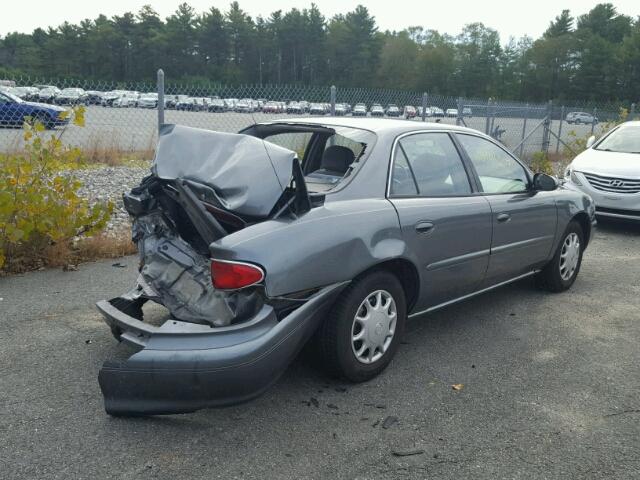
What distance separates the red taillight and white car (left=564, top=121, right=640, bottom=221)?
5.94 m

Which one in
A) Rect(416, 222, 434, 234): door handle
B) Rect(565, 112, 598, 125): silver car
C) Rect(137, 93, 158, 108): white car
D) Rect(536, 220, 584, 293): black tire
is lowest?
Rect(536, 220, 584, 293): black tire

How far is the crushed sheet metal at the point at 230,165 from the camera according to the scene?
3074mm

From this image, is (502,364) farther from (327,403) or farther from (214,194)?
(214,194)

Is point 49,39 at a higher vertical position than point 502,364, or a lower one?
higher

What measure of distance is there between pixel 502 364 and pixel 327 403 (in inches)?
51.6

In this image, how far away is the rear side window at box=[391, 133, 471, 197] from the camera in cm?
378

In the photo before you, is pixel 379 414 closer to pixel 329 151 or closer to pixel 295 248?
pixel 295 248

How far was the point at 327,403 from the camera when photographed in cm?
324

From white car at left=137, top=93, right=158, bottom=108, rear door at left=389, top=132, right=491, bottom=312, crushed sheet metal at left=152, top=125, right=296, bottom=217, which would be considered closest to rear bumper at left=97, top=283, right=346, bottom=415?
crushed sheet metal at left=152, top=125, right=296, bottom=217

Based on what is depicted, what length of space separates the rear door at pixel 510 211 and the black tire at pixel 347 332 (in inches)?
50.1

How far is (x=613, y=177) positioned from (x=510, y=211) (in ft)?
15.0

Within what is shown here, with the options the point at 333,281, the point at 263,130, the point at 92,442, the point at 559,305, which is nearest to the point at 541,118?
the point at 559,305

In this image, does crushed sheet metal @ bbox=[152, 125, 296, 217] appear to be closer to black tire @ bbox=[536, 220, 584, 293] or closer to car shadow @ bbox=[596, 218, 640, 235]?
black tire @ bbox=[536, 220, 584, 293]

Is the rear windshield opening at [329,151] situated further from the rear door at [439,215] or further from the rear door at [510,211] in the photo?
the rear door at [510,211]
